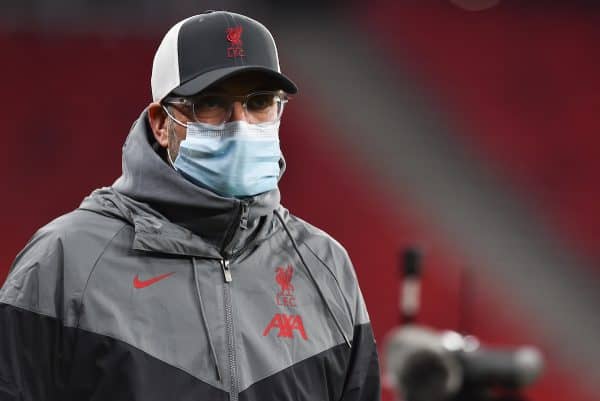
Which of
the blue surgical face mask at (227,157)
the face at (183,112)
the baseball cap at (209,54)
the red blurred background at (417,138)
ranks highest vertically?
the baseball cap at (209,54)

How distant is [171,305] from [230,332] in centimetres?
7

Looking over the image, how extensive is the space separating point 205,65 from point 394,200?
2751 mm

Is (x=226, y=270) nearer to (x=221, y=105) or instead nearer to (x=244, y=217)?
(x=244, y=217)

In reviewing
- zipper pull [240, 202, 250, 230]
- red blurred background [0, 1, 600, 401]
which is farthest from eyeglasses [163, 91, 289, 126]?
red blurred background [0, 1, 600, 401]

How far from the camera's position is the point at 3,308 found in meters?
0.94

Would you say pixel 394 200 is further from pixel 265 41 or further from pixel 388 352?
pixel 265 41

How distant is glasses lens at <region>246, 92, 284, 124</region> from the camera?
1097mm

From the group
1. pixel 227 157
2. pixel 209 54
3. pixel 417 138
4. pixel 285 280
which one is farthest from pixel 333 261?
pixel 417 138

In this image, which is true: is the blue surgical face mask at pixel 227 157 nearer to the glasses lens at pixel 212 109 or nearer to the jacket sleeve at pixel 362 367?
the glasses lens at pixel 212 109

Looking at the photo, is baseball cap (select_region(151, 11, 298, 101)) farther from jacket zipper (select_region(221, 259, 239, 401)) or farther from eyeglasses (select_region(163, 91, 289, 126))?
jacket zipper (select_region(221, 259, 239, 401))

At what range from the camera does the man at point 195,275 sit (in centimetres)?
95

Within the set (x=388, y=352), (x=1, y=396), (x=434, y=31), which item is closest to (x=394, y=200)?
(x=434, y=31)

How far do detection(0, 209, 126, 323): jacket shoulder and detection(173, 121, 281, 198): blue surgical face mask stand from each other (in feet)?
0.44

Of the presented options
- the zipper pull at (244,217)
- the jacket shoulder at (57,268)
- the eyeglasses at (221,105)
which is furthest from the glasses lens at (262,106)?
the jacket shoulder at (57,268)
